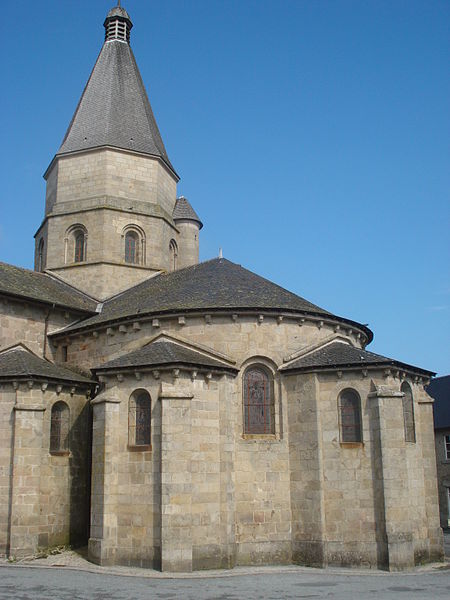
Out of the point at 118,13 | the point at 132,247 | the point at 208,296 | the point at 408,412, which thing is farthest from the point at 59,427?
the point at 118,13

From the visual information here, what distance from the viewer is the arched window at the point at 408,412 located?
74.2ft

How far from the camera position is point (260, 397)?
22.1 meters

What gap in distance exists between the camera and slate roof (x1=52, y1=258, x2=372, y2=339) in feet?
73.9

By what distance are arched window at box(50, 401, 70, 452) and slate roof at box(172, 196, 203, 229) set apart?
1408 cm

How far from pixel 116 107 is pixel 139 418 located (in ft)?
62.8

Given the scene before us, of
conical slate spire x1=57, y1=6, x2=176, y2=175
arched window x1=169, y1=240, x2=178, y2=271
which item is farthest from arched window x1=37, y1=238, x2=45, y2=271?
arched window x1=169, y1=240, x2=178, y2=271

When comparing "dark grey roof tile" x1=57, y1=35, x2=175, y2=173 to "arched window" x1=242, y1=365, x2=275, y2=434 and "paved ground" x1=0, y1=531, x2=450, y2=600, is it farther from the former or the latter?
"paved ground" x1=0, y1=531, x2=450, y2=600

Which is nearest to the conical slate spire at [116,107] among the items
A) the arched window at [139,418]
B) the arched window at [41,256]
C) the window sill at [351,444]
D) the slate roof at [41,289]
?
the arched window at [41,256]

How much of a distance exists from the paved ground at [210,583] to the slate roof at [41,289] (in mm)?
9514

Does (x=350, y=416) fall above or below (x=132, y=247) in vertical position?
below

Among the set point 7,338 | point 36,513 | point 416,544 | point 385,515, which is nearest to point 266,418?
point 385,515

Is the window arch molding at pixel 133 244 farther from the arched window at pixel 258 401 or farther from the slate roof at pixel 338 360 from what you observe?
the slate roof at pixel 338 360

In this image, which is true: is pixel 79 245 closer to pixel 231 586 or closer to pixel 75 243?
pixel 75 243

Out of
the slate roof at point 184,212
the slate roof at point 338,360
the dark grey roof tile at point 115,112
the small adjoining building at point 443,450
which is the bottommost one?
the small adjoining building at point 443,450
